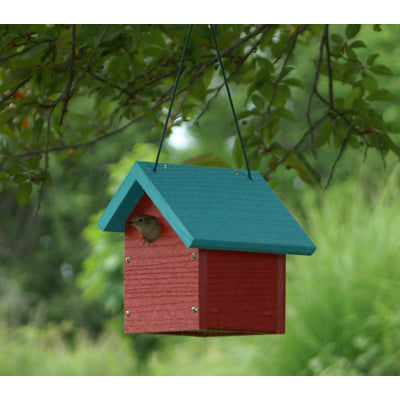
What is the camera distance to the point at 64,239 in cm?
1838

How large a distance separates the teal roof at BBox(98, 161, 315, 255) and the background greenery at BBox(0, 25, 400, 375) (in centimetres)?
40

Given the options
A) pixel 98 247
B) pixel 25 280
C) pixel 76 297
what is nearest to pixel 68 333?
pixel 76 297

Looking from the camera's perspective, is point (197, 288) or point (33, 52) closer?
point (197, 288)

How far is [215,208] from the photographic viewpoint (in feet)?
6.72

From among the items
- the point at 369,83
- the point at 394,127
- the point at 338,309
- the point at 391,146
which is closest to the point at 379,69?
the point at 369,83

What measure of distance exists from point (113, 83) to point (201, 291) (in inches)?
46.7

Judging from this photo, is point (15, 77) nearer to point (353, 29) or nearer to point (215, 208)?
point (215, 208)

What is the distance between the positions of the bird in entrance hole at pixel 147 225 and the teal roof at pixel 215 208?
0.28 feet

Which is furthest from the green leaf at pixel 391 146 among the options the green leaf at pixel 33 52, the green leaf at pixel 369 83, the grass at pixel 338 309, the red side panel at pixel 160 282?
the grass at pixel 338 309

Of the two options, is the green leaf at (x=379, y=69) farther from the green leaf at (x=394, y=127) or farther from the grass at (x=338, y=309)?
the grass at (x=338, y=309)

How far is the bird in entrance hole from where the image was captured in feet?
6.98

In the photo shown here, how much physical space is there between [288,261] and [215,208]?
19.2 feet

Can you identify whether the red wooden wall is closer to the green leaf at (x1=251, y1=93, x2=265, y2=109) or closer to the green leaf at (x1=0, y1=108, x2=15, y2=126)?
the green leaf at (x1=0, y1=108, x2=15, y2=126)

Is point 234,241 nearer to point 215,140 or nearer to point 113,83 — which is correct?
point 113,83
